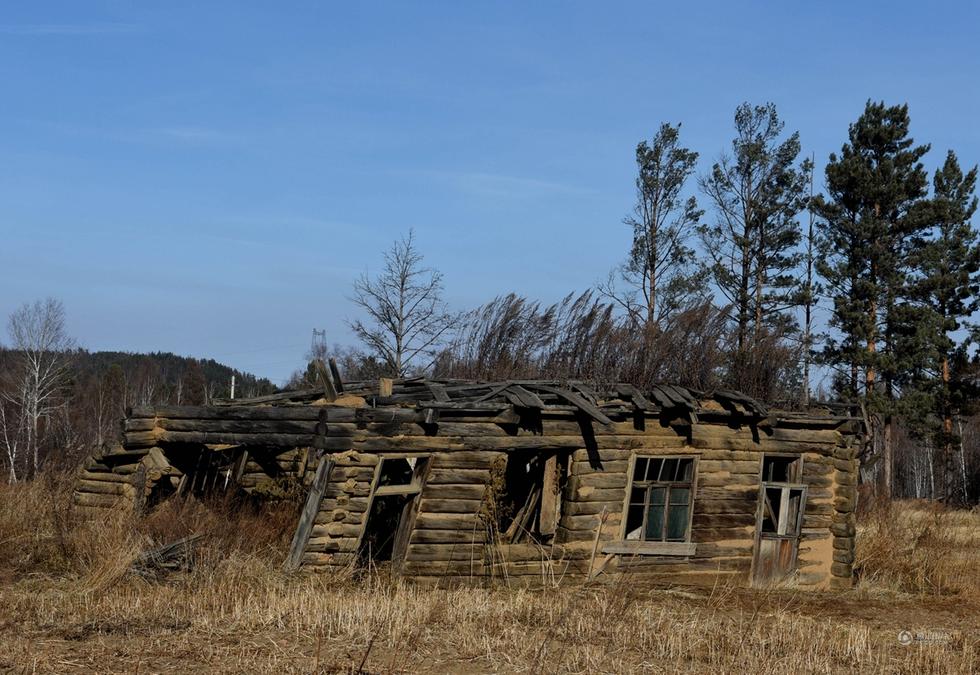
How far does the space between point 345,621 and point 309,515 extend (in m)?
3.34

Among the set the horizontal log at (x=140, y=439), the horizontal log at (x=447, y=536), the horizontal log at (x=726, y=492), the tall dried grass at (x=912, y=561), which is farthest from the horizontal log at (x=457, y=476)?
the tall dried grass at (x=912, y=561)

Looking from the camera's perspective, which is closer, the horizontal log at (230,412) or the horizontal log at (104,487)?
the horizontal log at (230,412)

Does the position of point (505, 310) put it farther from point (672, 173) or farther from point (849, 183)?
point (849, 183)

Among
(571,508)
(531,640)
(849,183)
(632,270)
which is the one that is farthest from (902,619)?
(849,183)

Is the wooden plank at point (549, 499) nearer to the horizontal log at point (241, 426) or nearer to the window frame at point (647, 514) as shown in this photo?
Answer: the window frame at point (647, 514)

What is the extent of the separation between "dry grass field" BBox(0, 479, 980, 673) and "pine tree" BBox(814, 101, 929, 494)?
20364 mm

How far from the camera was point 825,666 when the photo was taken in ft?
26.1

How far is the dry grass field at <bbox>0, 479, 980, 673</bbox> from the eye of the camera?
7707mm

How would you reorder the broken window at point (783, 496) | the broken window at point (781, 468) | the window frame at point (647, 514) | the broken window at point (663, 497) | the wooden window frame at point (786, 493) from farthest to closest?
1. the broken window at point (781, 468)
2. the broken window at point (783, 496)
3. the wooden window frame at point (786, 493)
4. the broken window at point (663, 497)
5. the window frame at point (647, 514)

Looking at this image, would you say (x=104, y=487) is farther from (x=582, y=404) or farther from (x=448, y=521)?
(x=582, y=404)

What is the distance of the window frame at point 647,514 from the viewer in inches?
544

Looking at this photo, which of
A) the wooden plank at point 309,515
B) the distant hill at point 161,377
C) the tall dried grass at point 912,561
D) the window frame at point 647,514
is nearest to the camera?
the wooden plank at point 309,515

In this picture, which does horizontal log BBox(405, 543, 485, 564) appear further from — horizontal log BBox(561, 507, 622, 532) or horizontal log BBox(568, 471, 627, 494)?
horizontal log BBox(568, 471, 627, 494)

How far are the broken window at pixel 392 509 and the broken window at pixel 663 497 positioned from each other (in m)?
3.20
